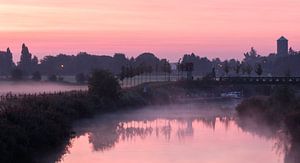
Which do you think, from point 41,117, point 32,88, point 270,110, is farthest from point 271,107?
point 32,88

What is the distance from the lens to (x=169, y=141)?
43031 millimetres

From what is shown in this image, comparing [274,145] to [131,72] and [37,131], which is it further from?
[131,72]

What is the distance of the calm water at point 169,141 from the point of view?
113 feet

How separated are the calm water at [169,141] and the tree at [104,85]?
801cm

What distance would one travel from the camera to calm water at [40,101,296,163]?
34.6m

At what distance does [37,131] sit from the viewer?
34.2 m

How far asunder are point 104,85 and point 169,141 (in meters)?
30.7

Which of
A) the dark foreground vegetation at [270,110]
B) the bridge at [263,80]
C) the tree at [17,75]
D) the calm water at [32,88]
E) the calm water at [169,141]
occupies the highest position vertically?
the tree at [17,75]

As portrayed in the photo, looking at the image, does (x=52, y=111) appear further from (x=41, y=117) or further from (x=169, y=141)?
(x=169, y=141)

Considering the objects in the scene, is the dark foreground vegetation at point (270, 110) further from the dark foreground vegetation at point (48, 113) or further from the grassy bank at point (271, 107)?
the dark foreground vegetation at point (48, 113)

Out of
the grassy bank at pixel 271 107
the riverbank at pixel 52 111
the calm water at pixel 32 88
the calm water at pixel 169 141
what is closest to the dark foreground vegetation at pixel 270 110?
the grassy bank at pixel 271 107

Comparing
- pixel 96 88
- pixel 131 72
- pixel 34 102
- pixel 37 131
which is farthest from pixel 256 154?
pixel 131 72

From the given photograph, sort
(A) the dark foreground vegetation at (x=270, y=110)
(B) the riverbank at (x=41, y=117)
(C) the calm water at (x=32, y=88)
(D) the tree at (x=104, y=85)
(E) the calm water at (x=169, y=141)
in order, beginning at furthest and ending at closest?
(C) the calm water at (x=32, y=88)
(D) the tree at (x=104, y=85)
(A) the dark foreground vegetation at (x=270, y=110)
(E) the calm water at (x=169, y=141)
(B) the riverbank at (x=41, y=117)

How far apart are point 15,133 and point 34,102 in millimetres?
16665
